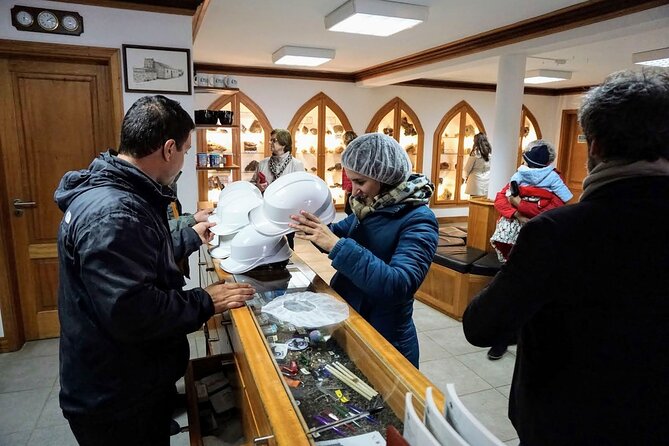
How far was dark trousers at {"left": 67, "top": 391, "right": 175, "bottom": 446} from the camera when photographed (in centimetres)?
127

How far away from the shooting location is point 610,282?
79cm

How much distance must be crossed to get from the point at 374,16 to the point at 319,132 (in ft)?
12.4

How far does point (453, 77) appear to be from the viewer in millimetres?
7543

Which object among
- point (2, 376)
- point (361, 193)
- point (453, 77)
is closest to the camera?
point (361, 193)

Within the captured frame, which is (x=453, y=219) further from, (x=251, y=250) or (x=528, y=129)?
(x=251, y=250)

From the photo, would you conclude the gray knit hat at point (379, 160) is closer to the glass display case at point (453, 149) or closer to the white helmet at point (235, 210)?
the white helmet at point (235, 210)

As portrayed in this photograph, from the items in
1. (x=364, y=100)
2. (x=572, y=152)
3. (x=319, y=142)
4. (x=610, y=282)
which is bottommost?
(x=610, y=282)

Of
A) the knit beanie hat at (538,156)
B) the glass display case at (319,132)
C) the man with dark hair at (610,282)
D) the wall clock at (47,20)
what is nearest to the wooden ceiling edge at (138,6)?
the wall clock at (47,20)

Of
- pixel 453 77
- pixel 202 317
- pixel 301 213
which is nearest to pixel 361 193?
pixel 301 213

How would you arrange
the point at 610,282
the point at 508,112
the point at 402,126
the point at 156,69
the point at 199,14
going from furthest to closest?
the point at 402,126 < the point at 508,112 < the point at 199,14 < the point at 156,69 < the point at 610,282

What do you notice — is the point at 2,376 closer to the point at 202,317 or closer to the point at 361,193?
the point at 202,317

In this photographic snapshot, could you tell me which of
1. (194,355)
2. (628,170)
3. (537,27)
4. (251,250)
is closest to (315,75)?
(537,27)

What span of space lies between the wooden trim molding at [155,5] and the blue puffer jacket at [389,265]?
253 cm

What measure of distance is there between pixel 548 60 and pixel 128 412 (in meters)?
6.33
